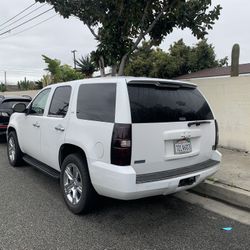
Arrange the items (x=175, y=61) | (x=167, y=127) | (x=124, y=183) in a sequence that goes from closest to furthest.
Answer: (x=124, y=183)
(x=167, y=127)
(x=175, y=61)

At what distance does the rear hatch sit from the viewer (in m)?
3.48

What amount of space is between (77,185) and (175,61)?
2272 cm

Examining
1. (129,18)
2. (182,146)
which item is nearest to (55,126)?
(182,146)

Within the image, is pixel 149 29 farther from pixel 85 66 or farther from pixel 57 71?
pixel 85 66

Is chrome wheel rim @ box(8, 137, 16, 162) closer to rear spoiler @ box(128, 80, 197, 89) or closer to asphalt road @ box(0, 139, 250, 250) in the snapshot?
asphalt road @ box(0, 139, 250, 250)

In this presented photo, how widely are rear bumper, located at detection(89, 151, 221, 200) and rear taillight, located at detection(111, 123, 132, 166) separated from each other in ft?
0.25

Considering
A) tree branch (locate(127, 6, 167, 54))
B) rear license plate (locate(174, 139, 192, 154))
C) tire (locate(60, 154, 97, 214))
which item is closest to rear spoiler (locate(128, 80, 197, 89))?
rear license plate (locate(174, 139, 192, 154))

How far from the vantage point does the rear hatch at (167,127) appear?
3482 mm

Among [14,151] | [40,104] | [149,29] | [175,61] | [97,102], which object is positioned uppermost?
[175,61]

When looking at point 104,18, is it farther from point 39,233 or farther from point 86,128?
point 39,233

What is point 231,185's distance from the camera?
483cm

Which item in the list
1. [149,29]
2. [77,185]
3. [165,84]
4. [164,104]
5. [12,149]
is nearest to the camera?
[164,104]

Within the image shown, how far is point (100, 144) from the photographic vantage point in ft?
11.7

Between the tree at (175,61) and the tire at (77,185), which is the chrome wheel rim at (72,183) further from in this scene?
the tree at (175,61)
